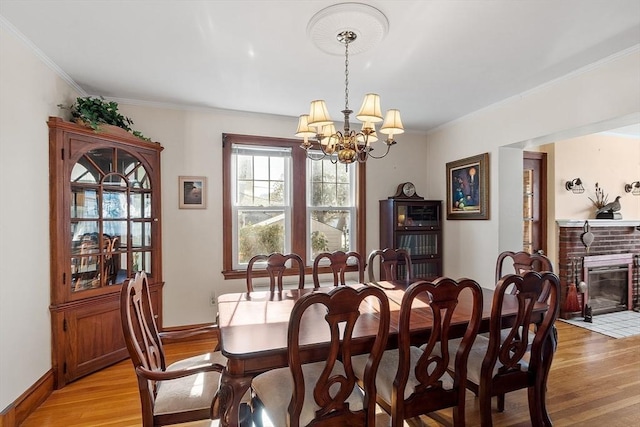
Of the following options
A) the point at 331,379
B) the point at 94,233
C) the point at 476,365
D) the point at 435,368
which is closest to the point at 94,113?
the point at 94,233

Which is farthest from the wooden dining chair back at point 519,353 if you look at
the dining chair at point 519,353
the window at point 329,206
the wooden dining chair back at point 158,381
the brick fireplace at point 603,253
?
the brick fireplace at point 603,253

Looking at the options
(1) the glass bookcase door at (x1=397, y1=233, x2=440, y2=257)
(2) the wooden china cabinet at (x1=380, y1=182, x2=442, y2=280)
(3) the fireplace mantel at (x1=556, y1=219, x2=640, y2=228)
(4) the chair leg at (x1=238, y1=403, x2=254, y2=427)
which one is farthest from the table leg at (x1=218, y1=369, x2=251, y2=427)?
(3) the fireplace mantel at (x1=556, y1=219, x2=640, y2=228)

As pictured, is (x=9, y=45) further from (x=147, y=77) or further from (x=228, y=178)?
(x=228, y=178)

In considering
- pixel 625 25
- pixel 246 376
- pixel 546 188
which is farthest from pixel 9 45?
pixel 546 188

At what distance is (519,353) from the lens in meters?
1.82

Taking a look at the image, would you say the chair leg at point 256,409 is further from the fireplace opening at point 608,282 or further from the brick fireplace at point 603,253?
the fireplace opening at point 608,282

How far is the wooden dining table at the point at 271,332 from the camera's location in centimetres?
143

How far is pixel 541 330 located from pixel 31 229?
11.1ft

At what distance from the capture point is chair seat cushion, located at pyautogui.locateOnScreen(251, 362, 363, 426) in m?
1.46

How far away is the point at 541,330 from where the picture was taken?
1.81m

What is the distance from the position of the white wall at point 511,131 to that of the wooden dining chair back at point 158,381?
10.7ft

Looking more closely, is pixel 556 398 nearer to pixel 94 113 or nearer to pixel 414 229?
pixel 414 229

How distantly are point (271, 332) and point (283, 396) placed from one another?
30 cm

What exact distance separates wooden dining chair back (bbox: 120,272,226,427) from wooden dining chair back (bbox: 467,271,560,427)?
1389 mm
